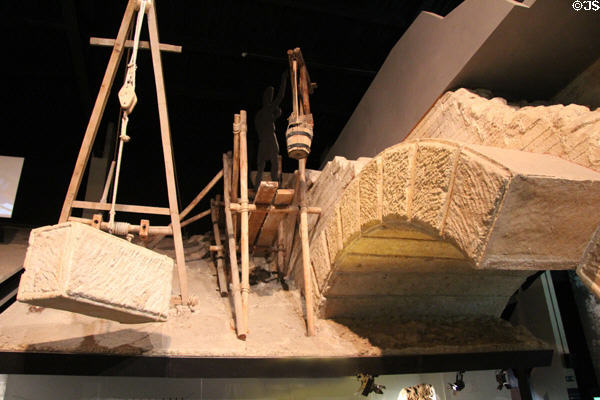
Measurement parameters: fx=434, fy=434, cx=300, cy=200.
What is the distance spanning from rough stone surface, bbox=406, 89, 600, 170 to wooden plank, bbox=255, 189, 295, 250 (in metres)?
1.06

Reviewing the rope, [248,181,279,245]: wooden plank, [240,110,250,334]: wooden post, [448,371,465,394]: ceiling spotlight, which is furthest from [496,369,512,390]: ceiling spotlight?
the rope

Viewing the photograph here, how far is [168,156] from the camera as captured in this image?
273cm

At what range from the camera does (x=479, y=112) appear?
2.41m

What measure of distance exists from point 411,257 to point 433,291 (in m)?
0.46

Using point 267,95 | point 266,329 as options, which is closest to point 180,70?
point 267,95

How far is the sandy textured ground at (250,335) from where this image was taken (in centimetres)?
235

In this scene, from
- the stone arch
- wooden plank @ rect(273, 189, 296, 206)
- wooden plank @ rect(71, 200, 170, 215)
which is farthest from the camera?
wooden plank @ rect(273, 189, 296, 206)

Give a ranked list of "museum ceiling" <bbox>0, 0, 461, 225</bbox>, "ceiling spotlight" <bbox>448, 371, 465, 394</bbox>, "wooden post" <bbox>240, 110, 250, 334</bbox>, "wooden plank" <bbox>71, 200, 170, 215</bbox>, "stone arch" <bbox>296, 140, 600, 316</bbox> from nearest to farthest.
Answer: "stone arch" <bbox>296, 140, 600, 316</bbox>, "wooden plank" <bbox>71, 200, 170, 215</bbox>, "wooden post" <bbox>240, 110, 250, 334</bbox>, "ceiling spotlight" <bbox>448, 371, 465, 394</bbox>, "museum ceiling" <bbox>0, 0, 461, 225</bbox>

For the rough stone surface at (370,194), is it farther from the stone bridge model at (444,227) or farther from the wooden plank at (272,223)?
the wooden plank at (272,223)

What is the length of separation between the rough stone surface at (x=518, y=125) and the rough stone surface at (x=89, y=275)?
1741 mm

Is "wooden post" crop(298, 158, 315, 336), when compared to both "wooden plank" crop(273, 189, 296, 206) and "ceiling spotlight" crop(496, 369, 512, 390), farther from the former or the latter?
"ceiling spotlight" crop(496, 369, 512, 390)
